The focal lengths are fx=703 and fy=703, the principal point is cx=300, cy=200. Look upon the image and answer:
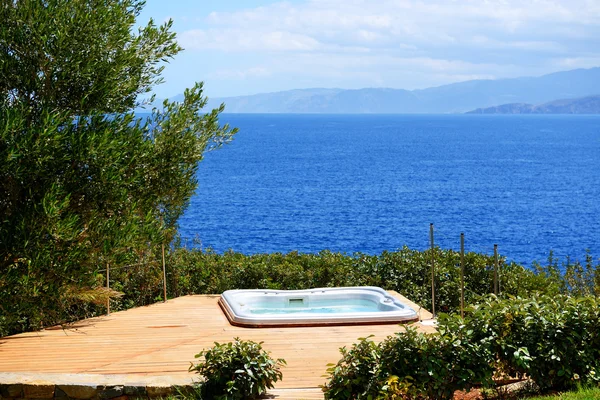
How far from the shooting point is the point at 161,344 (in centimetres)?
916

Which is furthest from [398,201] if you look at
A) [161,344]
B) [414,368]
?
[414,368]

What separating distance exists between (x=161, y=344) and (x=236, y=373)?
2810 mm

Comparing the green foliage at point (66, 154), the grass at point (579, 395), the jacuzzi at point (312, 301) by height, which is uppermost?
the green foliage at point (66, 154)

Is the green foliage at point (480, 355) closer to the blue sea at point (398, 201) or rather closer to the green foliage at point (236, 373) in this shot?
the green foliage at point (236, 373)

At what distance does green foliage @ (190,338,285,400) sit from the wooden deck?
32 centimetres

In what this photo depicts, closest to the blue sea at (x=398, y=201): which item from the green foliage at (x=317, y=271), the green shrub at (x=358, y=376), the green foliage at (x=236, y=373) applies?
the green foliage at (x=317, y=271)

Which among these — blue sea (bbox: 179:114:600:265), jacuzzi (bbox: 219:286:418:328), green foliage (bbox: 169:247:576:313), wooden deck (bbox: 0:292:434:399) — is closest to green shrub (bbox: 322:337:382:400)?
wooden deck (bbox: 0:292:434:399)

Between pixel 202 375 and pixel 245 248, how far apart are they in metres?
28.6

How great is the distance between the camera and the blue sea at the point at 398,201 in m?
37.1

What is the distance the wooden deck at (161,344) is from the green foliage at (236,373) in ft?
1.06

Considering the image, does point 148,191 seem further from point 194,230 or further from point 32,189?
point 194,230

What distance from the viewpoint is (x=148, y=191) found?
8602 mm

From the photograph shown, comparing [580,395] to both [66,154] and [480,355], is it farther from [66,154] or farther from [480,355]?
[66,154]

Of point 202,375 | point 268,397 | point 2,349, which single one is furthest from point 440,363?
point 2,349
